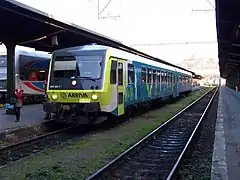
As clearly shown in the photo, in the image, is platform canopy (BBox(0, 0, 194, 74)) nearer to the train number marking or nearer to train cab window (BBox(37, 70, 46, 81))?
the train number marking

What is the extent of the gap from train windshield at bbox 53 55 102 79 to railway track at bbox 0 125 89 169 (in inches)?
81.5

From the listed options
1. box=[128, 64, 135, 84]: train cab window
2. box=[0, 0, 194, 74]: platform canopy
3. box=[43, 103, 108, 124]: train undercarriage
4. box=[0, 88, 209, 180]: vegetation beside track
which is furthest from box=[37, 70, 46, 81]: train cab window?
box=[0, 88, 209, 180]: vegetation beside track

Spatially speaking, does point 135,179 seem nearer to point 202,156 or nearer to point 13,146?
point 202,156

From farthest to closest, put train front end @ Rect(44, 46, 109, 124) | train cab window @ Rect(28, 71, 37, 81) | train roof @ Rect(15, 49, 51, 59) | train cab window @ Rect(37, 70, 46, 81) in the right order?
1. train cab window @ Rect(37, 70, 46, 81)
2. train cab window @ Rect(28, 71, 37, 81)
3. train roof @ Rect(15, 49, 51, 59)
4. train front end @ Rect(44, 46, 109, 124)

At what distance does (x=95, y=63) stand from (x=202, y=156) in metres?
5.38

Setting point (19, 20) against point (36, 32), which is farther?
point (36, 32)

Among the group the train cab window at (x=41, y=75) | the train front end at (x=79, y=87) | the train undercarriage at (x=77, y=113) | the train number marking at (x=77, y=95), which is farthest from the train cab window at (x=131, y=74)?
the train cab window at (x=41, y=75)

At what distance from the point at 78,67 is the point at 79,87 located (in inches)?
31.0

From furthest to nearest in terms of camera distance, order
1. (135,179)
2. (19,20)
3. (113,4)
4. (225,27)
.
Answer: (113,4), (225,27), (19,20), (135,179)

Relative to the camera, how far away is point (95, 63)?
13.6m

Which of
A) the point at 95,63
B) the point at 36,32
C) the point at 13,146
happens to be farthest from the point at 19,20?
the point at 13,146

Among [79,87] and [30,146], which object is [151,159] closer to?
[30,146]

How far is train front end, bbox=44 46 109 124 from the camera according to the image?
521 inches

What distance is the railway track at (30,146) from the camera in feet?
32.0
